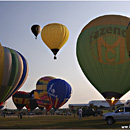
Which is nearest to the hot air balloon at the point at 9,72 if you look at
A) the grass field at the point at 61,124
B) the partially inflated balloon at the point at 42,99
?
the grass field at the point at 61,124

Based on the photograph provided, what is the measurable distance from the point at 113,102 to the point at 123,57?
203 inches

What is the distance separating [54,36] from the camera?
4366cm

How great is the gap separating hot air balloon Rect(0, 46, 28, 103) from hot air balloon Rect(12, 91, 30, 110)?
104 feet

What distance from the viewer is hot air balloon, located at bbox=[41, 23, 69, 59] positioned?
43.7 metres

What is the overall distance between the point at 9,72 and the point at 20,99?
36189 millimetres

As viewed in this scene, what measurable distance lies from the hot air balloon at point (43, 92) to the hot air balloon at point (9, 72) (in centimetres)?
2858

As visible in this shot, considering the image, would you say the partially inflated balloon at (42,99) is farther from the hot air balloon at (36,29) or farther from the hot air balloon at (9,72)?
the hot air balloon at (9,72)

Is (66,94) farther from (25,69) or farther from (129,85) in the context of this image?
(129,85)

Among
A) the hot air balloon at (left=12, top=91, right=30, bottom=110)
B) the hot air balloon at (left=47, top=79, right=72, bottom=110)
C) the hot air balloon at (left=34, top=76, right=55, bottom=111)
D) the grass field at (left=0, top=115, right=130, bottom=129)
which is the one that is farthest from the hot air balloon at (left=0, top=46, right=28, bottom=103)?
the hot air balloon at (left=12, top=91, right=30, bottom=110)

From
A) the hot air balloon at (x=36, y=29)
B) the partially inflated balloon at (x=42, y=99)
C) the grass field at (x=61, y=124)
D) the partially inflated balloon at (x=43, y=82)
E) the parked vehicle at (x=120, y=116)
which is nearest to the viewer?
the grass field at (x=61, y=124)

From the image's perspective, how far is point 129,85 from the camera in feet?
104

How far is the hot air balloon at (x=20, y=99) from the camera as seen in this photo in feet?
241

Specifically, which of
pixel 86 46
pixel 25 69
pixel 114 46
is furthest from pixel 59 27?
pixel 114 46

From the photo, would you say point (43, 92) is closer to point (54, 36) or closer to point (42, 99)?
point (42, 99)
